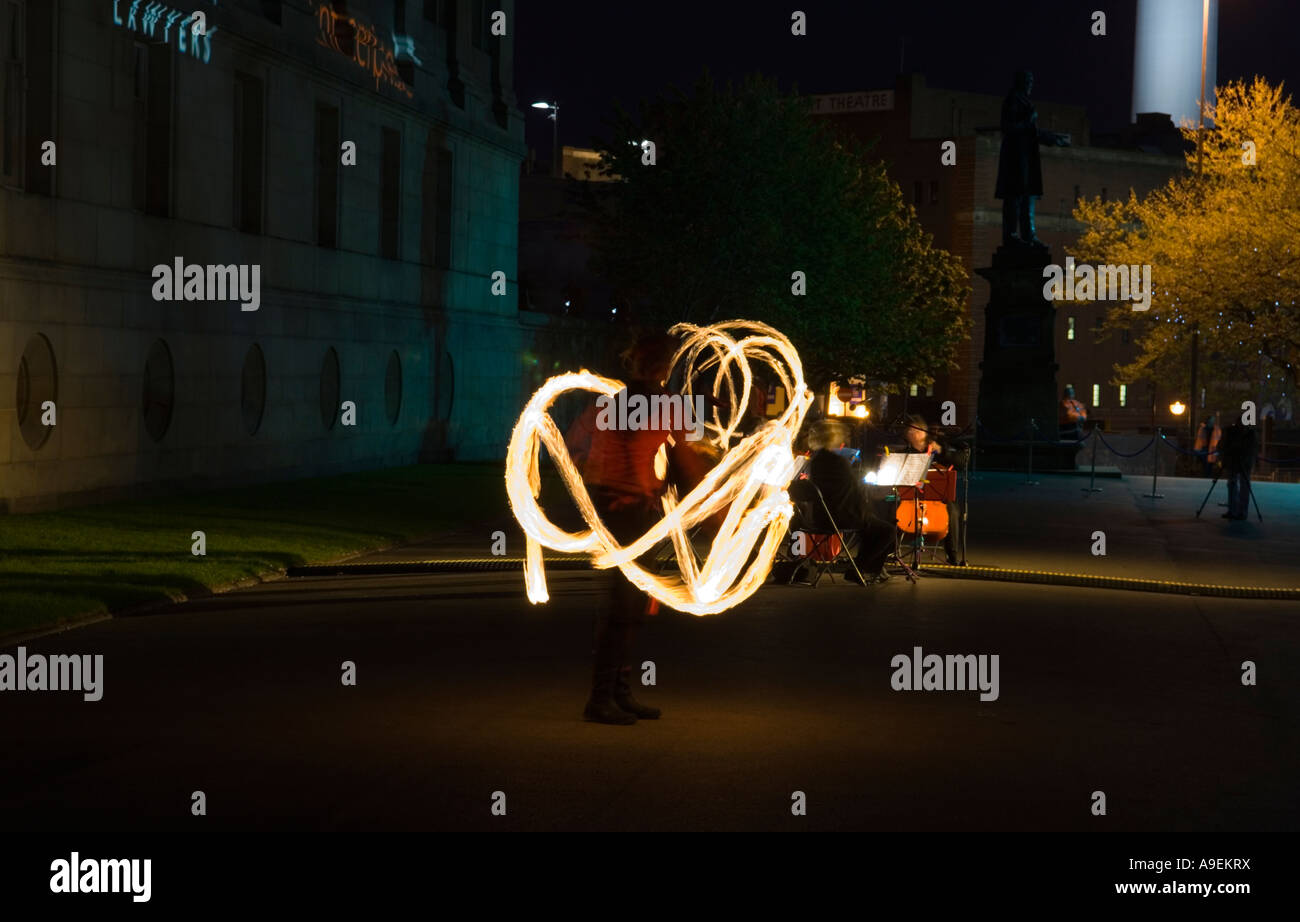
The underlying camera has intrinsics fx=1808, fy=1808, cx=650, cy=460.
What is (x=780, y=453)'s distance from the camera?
1371cm

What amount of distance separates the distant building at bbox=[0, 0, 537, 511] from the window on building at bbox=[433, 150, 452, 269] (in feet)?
0.24

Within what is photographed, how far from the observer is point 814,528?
18391 mm

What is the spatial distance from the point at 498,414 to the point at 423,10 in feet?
36.1

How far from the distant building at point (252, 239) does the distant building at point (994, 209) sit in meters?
58.6

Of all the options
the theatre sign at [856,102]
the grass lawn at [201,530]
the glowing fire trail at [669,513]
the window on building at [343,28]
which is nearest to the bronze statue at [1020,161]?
the window on building at [343,28]

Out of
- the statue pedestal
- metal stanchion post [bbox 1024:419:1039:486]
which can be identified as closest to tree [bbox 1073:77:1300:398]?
the statue pedestal

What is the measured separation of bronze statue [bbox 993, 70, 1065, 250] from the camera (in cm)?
4353

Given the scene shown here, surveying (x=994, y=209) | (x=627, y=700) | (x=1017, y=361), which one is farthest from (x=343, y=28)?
(x=994, y=209)

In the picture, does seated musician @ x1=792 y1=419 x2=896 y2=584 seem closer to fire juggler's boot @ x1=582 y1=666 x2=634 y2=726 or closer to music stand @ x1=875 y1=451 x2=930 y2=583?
music stand @ x1=875 y1=451 x2=930 y2=583

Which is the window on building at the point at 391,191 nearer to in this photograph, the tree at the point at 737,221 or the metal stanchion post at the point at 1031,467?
the tree at the point at 737,221

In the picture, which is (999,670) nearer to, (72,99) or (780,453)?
(780,453)

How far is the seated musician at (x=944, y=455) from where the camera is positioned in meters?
20.1

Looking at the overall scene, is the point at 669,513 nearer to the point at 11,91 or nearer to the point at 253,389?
the point at 11,91

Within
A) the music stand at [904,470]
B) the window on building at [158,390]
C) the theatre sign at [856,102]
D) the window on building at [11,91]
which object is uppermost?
the theatre sign at [856,102]
